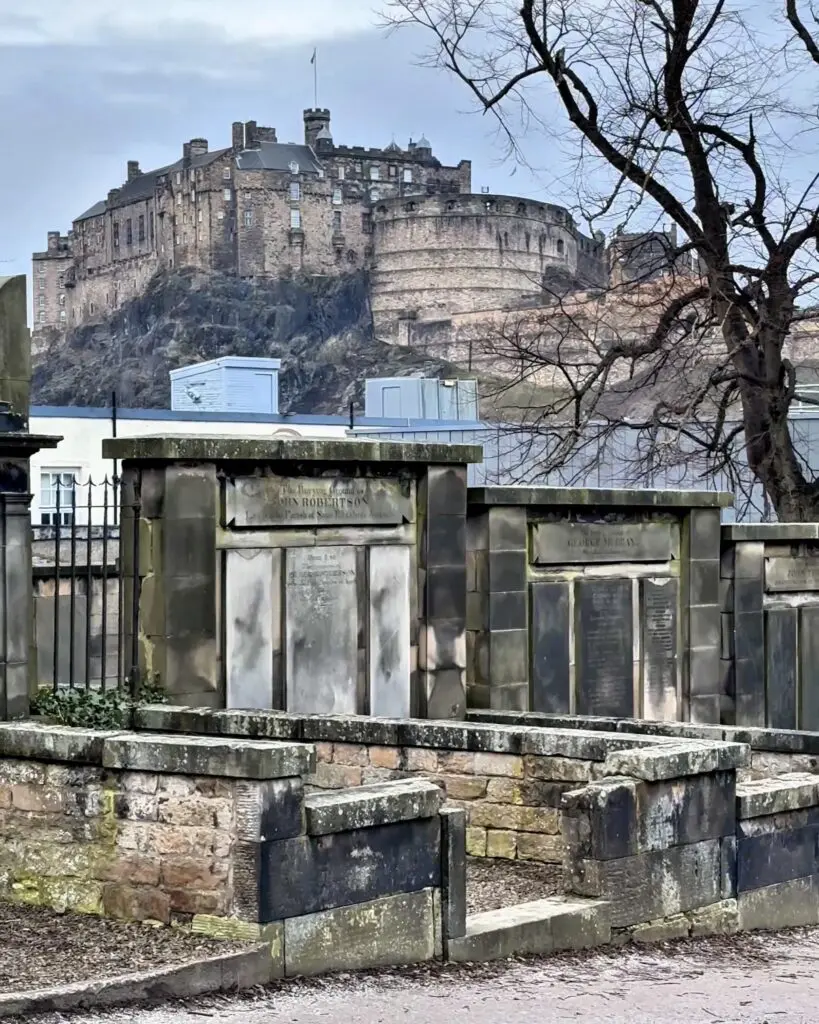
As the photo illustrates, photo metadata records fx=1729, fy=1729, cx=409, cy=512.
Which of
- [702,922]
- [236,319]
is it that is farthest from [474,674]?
[236,319]

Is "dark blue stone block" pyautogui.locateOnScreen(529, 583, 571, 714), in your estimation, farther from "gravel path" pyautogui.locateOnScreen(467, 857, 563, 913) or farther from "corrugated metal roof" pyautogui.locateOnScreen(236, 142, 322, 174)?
"corrugated metal roof" pyautogui.locateOnScreen(236, 142, 322, 174)

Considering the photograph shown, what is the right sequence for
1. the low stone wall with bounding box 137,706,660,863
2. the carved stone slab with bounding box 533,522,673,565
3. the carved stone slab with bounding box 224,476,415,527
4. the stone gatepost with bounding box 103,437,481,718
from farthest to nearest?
the carved stone slab with bounding box 533,522,673,565 → the carved stone slab with bounding box 224,476,415,527 → the stone gatepost with bounding box 103,437,481,718 → the low stone wall with bounding box 137,706,660,863

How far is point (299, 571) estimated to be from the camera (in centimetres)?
1144

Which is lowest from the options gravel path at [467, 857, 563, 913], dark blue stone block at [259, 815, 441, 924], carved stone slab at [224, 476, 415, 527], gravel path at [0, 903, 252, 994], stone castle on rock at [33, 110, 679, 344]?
gravel path at [467, 857, 563, 913]

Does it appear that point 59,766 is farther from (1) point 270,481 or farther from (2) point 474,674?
(2) point 474,674

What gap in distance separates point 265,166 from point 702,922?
11673 centimetres

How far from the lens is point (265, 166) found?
122 metres

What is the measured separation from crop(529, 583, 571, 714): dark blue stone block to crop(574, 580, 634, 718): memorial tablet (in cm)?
17

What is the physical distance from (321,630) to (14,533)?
3.24 m

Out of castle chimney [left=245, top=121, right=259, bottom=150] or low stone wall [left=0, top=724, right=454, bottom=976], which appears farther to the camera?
castle chimney [left=245, top=121, right=259, bottom=150]

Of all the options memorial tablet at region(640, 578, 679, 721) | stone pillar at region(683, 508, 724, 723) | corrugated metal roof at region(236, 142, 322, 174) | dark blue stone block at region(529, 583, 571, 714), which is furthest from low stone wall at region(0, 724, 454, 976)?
corrugated metal roof at region(236, 142, 322, 174)

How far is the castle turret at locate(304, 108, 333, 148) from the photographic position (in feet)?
427

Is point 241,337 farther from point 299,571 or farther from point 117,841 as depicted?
point 117,841

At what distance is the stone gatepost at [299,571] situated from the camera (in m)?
10.6
